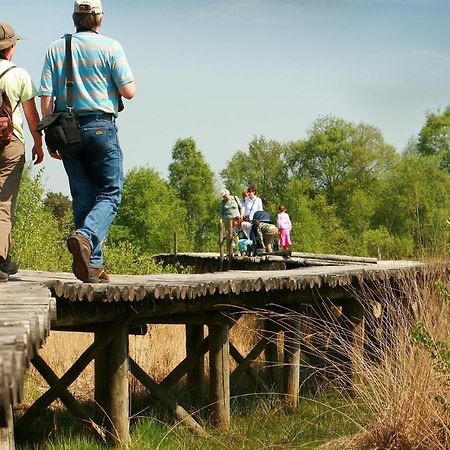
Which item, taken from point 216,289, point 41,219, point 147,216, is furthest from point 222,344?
point 147,216

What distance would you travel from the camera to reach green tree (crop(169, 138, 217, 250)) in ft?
191

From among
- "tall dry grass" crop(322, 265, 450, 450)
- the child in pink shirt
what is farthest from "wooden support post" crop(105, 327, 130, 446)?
the child in pink shirt

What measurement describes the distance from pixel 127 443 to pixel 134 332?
1520mm

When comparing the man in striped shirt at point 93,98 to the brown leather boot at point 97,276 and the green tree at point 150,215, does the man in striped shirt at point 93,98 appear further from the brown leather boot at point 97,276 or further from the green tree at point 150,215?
the green tree at point 150,215

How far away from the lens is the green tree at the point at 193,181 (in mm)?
58156

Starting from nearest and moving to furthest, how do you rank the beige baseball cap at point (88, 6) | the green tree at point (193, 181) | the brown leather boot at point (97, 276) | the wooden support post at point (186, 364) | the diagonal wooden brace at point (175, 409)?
1. the beige baseball cap at point (88, 6)
2. the brown leather boot at point (97, 276)
3. the diagonal wooden brace at point (175, 409)
4. the wooden support post at point (186, 364)
5. the green tree at point (193, 181)

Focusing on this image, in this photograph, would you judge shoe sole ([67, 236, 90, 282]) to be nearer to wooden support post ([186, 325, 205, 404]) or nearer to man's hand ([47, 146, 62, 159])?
man's hand ([47, 146, 62, 159])

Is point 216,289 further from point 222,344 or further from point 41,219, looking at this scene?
point 41,219

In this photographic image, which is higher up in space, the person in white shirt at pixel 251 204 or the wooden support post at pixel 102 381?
the person in white shirt at pixel 251 204

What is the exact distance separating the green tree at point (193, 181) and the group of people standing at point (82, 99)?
5107cm

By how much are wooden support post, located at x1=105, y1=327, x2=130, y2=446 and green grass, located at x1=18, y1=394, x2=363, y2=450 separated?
0.40 feet

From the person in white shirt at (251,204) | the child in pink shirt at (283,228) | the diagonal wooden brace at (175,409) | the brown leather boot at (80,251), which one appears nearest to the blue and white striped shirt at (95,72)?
the brown leather boot at (80,251)

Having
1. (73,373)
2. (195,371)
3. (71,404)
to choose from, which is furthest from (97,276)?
(195,371)

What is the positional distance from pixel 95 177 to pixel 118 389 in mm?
1908
